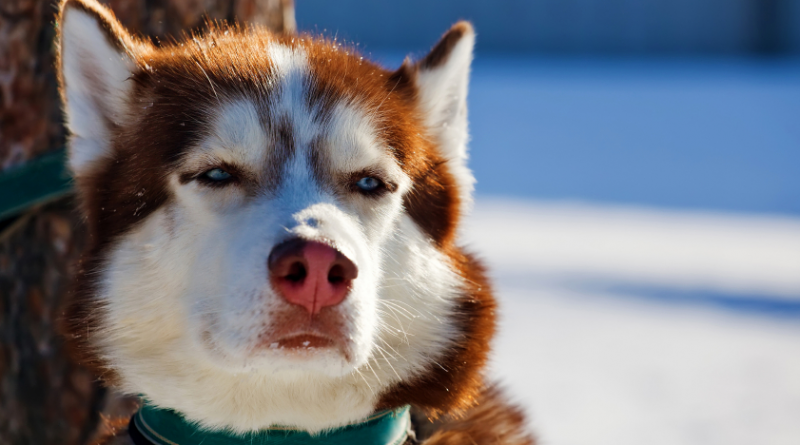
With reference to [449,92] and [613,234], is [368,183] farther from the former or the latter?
[613,234]

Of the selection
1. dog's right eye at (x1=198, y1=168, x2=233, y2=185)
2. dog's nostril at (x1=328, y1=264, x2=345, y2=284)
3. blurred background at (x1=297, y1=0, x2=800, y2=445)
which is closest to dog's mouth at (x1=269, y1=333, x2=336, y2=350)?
dog's nostril at (x1=328, y1=264, x2=345, y2=284)

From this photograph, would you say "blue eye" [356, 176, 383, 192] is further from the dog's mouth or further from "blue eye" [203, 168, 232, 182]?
the dog's mouth

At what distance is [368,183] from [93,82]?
0.80 metres

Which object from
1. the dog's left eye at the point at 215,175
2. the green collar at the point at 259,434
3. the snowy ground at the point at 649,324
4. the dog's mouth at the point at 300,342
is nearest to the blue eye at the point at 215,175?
the dog's left eye at the point at 215,175

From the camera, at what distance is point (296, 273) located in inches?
65.4

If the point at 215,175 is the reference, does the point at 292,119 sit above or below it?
above

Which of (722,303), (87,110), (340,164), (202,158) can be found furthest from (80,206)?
(722,303)

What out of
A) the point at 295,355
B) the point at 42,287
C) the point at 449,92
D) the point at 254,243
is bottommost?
the point at 42,287

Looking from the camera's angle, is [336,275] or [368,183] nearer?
[336,275]

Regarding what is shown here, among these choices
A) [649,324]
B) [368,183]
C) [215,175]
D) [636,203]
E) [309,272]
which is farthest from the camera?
[636,203]

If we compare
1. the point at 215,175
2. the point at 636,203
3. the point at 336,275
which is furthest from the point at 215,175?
the point at 636,203

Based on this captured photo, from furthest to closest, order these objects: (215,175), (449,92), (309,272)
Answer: (449,92) → (215,175) → (309,272)

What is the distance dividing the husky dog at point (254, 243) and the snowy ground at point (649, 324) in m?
0.79

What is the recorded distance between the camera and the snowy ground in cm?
377
